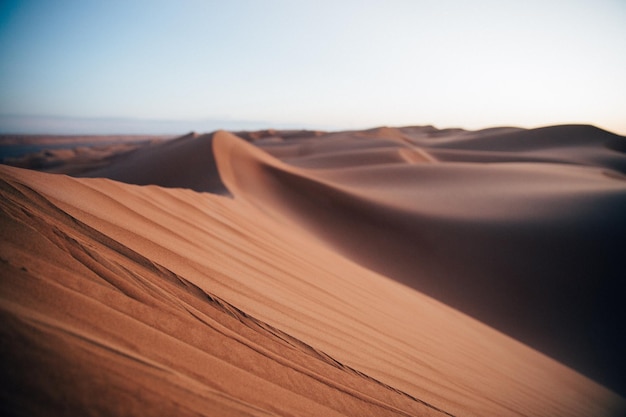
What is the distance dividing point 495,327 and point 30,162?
27303mm

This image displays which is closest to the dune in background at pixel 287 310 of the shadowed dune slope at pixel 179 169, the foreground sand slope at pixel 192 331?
the foreground sand slope at pixel 192 331

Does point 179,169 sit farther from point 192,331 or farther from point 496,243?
point 192,331

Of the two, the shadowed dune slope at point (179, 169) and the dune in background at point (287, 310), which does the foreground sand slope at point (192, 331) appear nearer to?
the dune in background at point (287, 310)

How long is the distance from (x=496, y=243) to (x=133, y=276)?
6.02 metres

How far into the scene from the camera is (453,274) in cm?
554

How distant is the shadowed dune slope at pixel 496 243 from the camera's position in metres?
4.50

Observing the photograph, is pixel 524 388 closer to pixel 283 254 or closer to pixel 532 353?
pixel 532 353

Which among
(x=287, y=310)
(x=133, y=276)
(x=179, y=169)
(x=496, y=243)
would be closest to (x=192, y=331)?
(x=133, y=276)

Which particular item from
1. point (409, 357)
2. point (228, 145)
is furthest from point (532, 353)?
point (228, 145)

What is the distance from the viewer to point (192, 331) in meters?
1.24

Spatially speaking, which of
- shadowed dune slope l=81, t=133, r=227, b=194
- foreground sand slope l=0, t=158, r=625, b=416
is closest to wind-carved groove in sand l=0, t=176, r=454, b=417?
foreground sand slope l=0, t=158, r=625, b=416

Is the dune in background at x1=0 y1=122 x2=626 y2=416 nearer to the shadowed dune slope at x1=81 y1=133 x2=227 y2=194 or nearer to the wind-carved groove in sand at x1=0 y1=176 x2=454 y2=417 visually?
the wind-carved groove in sand at x1=0 y1=176 x2=454 y2=417

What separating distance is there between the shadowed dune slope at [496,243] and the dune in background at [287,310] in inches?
1.3

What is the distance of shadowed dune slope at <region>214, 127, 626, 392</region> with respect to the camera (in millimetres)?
4496
